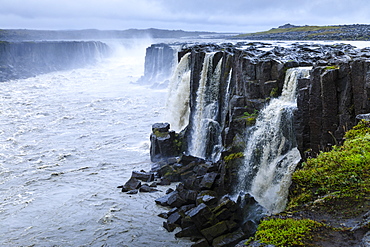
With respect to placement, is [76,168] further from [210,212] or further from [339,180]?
[339,180]

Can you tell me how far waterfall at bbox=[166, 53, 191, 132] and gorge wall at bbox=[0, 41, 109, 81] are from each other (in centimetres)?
5973

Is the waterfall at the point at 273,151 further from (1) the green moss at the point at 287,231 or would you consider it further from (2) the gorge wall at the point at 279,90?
(1) the green moss at the point at 287,231

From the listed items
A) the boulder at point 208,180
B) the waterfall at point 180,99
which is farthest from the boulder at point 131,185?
the waterfall at point 180,99

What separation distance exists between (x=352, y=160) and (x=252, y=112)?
11.0 metres

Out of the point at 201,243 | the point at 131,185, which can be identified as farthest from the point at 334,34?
the point at 201,243

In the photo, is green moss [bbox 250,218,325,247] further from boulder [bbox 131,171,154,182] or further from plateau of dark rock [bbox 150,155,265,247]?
boulder [bbox 131,171,154,182]

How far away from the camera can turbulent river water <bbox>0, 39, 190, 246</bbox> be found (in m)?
18.5

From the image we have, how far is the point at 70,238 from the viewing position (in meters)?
17.9

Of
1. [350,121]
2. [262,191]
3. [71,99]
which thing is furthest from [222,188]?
[71,99]

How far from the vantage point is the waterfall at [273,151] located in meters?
17.8

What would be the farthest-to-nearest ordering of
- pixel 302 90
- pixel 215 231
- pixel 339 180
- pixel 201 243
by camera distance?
1. pixel 302 90
2. pixel 215 231
3. pixel 201 243
4. pixel 339 180

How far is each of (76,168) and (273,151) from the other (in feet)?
51.2

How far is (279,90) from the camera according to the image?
20.8 m

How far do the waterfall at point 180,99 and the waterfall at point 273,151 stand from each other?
1508cm
